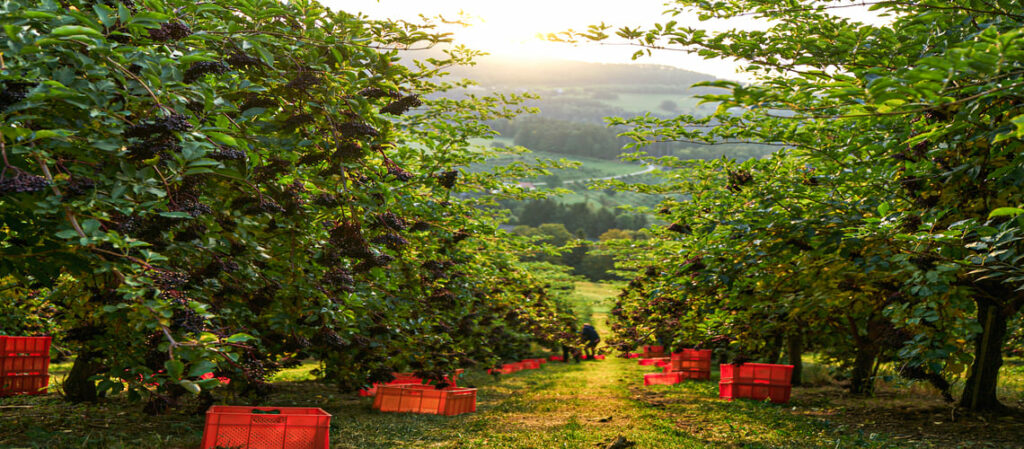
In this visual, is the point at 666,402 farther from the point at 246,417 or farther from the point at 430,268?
the point at 246,417

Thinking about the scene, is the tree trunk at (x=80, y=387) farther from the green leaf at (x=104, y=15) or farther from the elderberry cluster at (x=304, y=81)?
the green leaf at (x=104, y=15)

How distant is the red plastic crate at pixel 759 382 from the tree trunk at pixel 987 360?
341cm

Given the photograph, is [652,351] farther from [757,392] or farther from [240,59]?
[240,59]

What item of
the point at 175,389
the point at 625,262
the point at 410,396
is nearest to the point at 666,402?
the point at 410,396

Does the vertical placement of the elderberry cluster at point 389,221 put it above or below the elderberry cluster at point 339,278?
above

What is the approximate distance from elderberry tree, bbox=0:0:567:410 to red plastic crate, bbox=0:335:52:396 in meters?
1.65

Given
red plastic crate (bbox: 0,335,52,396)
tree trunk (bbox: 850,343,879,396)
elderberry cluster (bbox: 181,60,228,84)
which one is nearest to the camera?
elderberry cluster (bbox: 181,60,228,84)

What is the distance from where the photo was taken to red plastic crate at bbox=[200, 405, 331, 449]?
5.39 meters

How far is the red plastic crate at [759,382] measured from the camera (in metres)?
11.2

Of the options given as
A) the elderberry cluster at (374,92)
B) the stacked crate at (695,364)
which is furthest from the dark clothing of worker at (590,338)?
the elderberry cluster at (374,92)

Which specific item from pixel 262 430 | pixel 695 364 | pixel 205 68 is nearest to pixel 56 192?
pixel 205 68

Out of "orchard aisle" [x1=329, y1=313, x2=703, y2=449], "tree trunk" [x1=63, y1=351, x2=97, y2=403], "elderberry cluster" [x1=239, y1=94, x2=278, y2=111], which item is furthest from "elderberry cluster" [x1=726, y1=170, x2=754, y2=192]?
"tree trunk" [x1=63, y1=351, x2=97, y2=403]

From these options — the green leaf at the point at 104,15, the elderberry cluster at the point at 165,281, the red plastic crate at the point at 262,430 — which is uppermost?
the green leaf at the point at 104,15

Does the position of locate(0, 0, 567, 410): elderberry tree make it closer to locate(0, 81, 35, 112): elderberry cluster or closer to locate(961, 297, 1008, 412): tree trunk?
locate(0, 81, 35, 112): elderberry cluster
